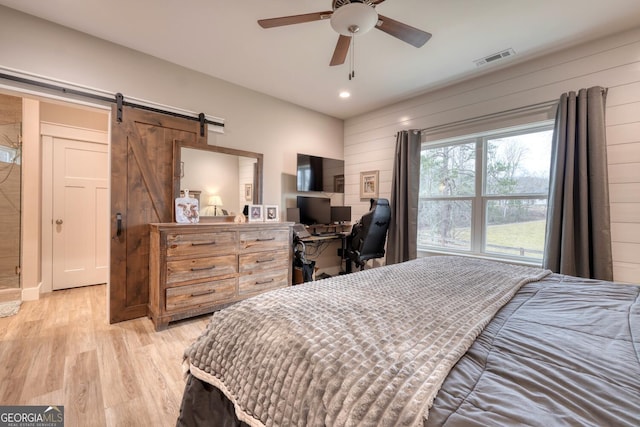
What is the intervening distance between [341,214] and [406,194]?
1.07 meters

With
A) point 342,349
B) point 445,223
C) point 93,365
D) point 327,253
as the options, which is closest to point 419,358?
point 342,349

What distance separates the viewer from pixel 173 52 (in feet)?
8.75

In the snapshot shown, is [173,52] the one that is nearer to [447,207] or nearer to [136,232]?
[136,232]

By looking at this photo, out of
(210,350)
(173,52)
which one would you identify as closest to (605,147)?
(210,350)

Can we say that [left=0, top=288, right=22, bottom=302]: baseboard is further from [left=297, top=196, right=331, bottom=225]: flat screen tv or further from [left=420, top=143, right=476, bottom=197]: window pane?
[left=420, top=143, right=476, bottom=197]: window pane

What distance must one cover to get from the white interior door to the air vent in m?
4.57

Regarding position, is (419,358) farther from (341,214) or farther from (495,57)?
(341,214)

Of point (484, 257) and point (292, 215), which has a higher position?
point (292, 215)

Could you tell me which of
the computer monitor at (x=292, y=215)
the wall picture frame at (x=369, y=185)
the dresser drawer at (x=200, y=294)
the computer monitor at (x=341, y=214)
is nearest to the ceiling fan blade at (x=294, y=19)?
the dresser drawer at (x=200, y=294)

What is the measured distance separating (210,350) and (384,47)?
2.75 metres

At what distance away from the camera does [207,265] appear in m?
2.63

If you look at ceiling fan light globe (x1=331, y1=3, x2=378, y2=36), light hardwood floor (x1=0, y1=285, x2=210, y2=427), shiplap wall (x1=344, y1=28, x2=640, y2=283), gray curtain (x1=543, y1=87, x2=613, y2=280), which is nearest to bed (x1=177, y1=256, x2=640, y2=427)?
light hardwood floor (x1=0, y1=285, x2=210, y2=427)

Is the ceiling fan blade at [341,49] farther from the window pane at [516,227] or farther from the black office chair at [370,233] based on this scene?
the window pane at [516,227]

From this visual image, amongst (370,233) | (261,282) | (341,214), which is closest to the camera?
(261,282)
